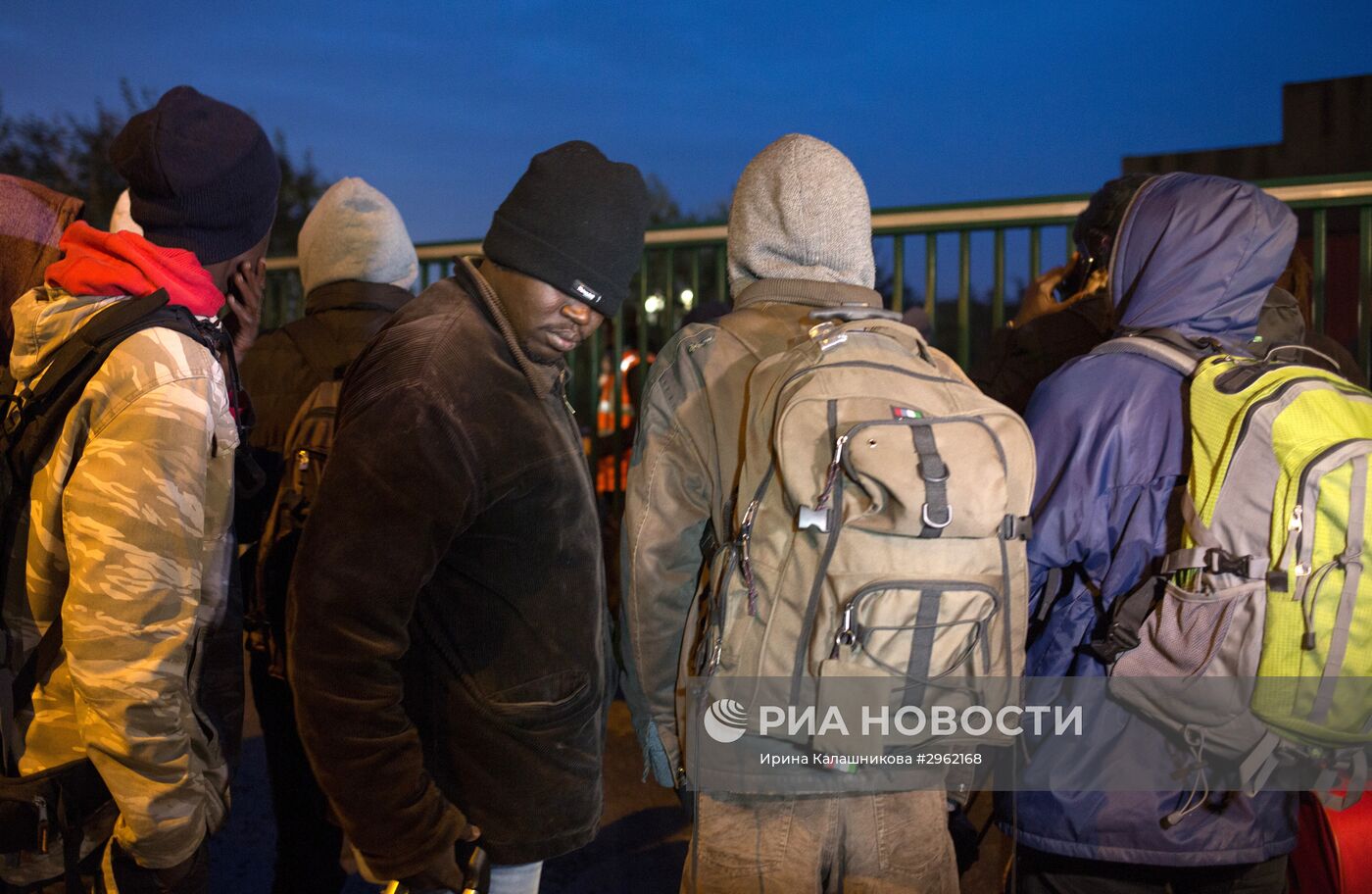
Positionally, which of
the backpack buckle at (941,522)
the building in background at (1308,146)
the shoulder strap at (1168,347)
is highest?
the building in background at (1308,146)

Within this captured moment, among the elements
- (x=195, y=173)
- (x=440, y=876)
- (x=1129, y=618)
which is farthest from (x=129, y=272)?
(x=1129, y=618)

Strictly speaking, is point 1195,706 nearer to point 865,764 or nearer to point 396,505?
point 865,764

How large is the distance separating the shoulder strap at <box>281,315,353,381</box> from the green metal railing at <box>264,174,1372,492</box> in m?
1.69

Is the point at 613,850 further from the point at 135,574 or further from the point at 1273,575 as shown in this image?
the point at 1273,575

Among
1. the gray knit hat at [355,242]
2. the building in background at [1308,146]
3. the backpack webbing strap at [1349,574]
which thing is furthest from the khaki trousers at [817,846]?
the building in background at [1308,146]

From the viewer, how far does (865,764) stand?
208cm

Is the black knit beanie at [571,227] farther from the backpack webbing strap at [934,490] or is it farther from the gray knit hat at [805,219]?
the backpack webbing strap at [934,490]

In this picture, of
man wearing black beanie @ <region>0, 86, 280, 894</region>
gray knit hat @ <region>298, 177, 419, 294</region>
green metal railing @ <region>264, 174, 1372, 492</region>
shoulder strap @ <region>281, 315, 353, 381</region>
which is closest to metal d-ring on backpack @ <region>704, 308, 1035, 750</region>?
man wearing black beanie @ <region>0, 86, 280, 894</region>

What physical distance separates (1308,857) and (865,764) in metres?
1.32

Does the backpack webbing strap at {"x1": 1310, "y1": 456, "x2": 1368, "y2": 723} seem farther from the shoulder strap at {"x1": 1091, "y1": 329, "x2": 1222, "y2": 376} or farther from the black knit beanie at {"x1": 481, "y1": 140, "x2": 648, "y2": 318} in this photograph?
the black knit beanie at {"x1": 481, "y1": 140, "x2": 648, "y2": 318}

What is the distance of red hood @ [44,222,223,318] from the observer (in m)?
2.08

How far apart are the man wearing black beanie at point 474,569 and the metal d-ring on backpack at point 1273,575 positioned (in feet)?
4.31

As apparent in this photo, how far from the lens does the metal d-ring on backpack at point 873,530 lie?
6.36 feet

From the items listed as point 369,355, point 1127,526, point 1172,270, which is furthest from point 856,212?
point 369,355
